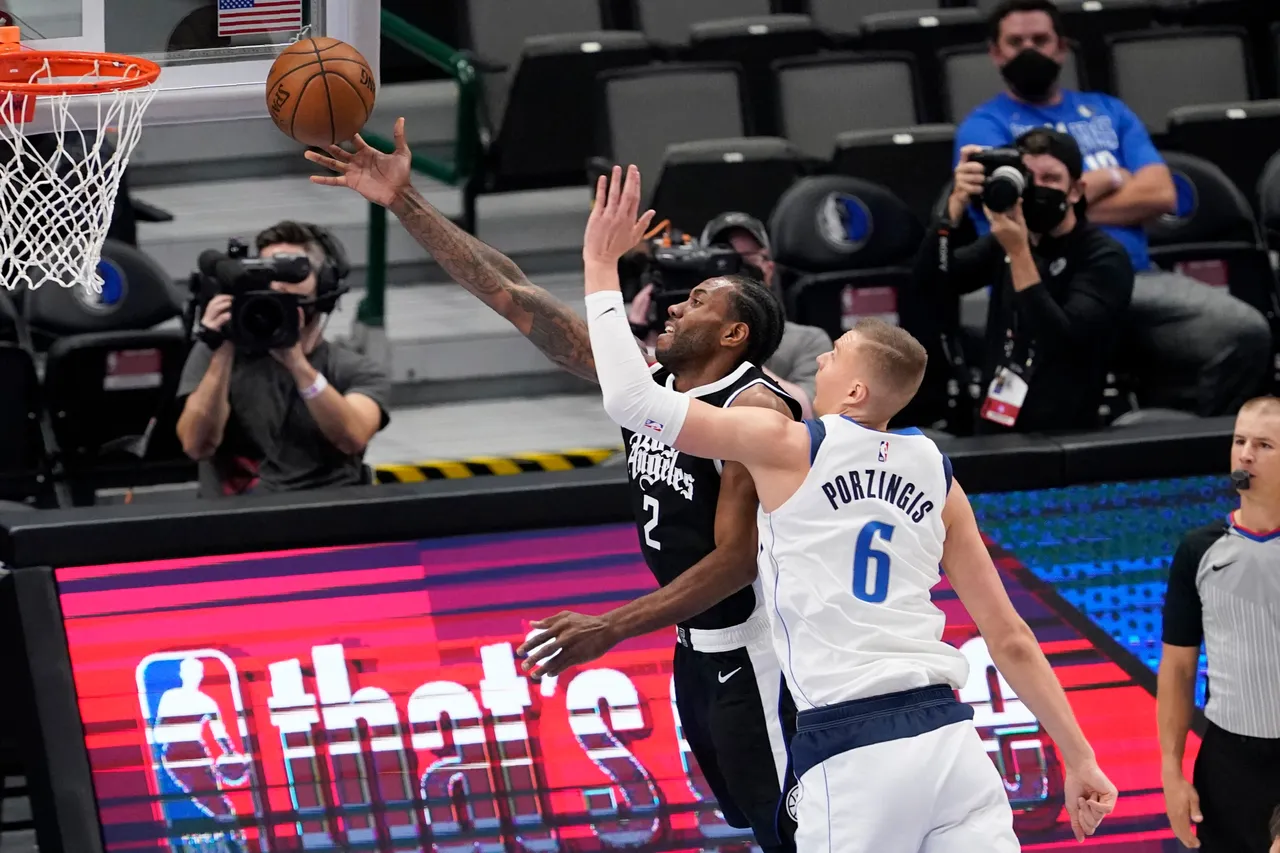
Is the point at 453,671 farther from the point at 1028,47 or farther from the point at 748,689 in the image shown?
the point at 1028,47

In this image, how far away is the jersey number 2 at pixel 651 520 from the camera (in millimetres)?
4477

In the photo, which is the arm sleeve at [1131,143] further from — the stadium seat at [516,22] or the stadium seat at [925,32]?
the stadium seat at [516,22]

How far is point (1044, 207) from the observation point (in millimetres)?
6113

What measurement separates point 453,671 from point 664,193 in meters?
3.06

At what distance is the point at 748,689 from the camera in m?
4.35

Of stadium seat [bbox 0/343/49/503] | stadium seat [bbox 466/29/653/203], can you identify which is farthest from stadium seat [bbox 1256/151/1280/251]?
stadium seat [bbox 0/343/49/503]

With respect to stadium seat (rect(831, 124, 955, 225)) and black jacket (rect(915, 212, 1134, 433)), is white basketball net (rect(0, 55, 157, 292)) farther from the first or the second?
stadium seat (rect(831, 124, 955, 225))

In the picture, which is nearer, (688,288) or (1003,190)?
(1003,190)

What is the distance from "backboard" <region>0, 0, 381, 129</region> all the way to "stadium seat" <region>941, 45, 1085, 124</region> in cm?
479

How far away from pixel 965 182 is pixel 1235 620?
6.66ft

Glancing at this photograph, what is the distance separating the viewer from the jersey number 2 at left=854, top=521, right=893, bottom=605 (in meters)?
3.88

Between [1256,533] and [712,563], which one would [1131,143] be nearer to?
[1256,533]

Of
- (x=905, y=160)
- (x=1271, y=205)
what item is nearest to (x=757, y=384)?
(x=905, y=160)

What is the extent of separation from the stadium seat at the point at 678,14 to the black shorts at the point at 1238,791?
5.72 m
